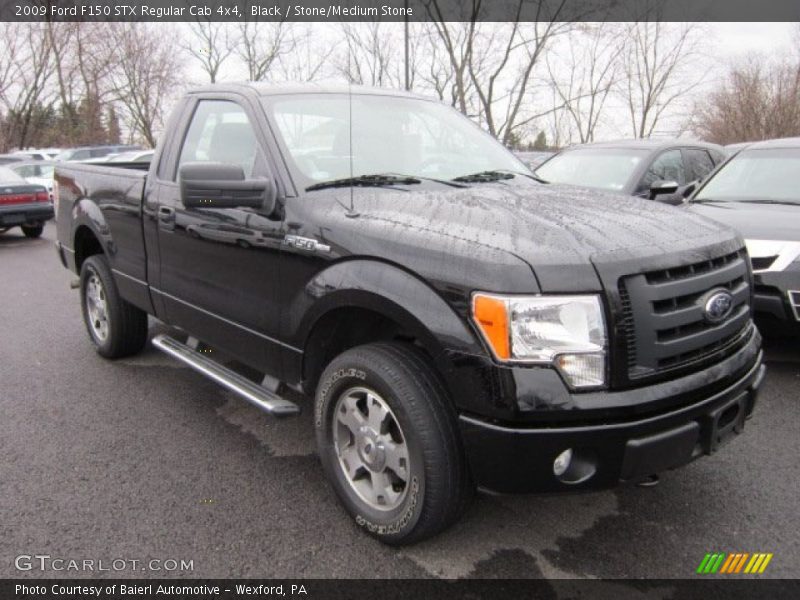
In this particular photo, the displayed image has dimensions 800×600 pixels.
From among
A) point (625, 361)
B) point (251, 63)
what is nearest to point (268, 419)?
point (625, 361)

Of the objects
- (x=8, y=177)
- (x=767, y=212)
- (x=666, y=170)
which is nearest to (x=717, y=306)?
(x=767, y=212)

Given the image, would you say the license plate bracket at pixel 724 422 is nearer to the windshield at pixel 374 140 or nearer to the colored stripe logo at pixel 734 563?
the colored stripe logo at pixel 734 563

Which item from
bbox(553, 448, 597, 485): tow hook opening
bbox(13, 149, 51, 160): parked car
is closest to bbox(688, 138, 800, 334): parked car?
bbox(553, 448, 597, 485): tow hook opening

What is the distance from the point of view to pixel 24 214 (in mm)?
12195

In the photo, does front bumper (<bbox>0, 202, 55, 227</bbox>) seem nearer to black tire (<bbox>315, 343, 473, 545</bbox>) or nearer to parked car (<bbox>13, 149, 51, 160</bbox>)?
parked car (<bbox>13, 149, 51, 160</bbox>)

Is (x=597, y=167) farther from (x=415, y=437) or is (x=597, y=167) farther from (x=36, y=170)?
(x=36, y=170)

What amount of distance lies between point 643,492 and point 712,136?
29749 millimetres

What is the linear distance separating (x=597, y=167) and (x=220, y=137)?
5.07 meters

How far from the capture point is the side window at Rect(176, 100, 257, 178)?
3311 millimetres

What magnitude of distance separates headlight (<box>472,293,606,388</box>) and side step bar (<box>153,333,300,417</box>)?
1.20m

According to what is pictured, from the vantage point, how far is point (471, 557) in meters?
2.56

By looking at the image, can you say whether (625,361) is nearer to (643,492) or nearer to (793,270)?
(643,492)

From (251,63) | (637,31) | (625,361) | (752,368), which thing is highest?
(637,31)

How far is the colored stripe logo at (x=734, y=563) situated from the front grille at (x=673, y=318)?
831 millimetres
